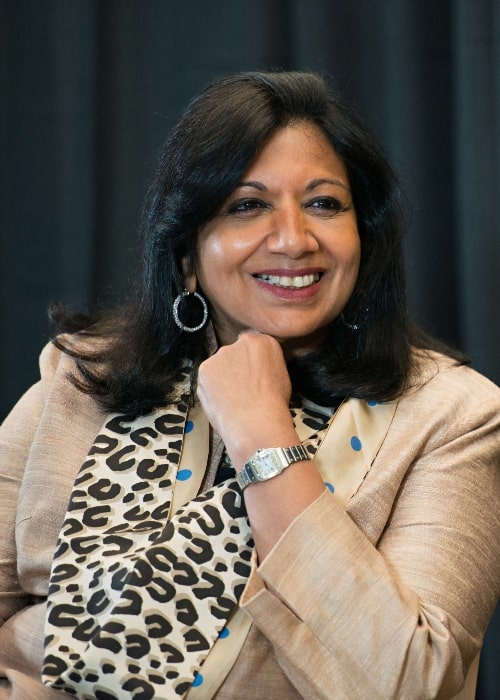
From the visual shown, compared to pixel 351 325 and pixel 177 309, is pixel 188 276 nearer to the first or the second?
pixel 177 309

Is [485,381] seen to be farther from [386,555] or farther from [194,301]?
[194,301]

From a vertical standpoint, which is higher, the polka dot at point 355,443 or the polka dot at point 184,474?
the polka dot at point 355,443

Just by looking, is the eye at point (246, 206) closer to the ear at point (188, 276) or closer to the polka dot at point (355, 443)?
the ear at point (188, 276)

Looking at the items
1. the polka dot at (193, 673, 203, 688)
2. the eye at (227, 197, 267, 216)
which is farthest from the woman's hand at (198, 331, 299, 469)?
the polka dot at (193, 673, 203, 688)

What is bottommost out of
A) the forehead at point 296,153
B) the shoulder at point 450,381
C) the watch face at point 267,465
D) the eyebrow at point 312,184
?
the watch face at point 267,465

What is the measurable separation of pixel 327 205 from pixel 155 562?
68 cm

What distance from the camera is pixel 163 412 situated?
190 centimetres

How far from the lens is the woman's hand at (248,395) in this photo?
164cm

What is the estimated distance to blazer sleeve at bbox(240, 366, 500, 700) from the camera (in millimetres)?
1499

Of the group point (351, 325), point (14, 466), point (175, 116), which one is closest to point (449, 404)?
point (351, 325)

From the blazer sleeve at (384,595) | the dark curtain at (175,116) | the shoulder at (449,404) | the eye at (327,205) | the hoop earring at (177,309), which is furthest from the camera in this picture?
the dark curtain at (175,116)

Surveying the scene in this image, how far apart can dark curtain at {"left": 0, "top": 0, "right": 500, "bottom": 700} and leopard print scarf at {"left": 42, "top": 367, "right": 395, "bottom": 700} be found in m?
0.63

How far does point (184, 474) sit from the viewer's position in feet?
5.97

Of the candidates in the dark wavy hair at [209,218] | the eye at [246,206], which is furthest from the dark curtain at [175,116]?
the eye at [246,206]
